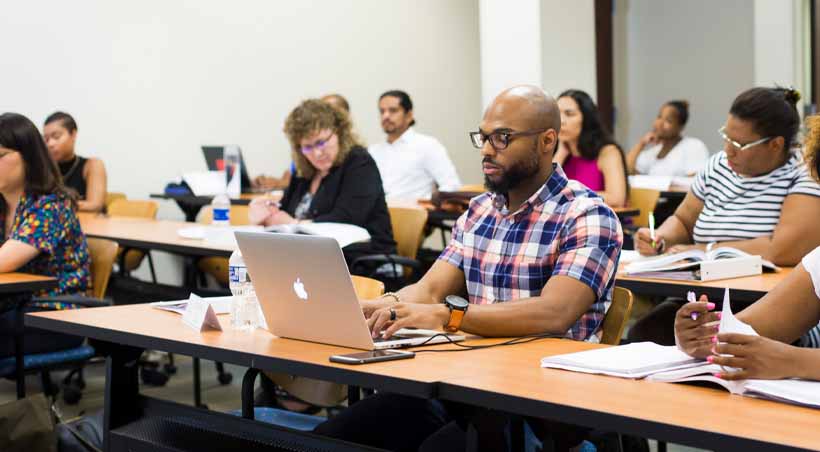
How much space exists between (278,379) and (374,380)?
1.06 m

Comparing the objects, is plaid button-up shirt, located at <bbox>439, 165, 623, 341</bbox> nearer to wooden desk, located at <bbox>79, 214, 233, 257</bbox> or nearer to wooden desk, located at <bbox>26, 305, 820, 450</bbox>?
wooden desk, located at <bbox>26, 305, 820, 450</bbox>

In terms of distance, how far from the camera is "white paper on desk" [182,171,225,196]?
245 inches

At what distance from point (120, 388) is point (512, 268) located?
1010 mm

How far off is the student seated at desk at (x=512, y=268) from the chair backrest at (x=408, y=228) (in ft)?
6.56

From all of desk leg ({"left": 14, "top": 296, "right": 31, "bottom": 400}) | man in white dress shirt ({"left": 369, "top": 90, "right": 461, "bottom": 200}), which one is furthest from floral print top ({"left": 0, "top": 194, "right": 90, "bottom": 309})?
man in white dress shirt ({"left": 369, "top": 90, "right": 461, "bottom": 200})

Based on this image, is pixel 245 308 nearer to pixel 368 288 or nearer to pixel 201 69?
pixel 368 288

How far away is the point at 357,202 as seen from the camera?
14.2 feet

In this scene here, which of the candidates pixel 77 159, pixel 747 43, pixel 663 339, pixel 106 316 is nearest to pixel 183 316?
pixel 106 316

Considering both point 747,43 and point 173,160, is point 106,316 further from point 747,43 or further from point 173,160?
point 747,43

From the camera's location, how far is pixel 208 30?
773 cm

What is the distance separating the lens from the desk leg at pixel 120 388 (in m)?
2.47

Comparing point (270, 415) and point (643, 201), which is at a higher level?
point (643, 201)

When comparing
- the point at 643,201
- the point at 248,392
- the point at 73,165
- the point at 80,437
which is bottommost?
the point at 80,437

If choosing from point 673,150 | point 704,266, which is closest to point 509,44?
point 673,150
